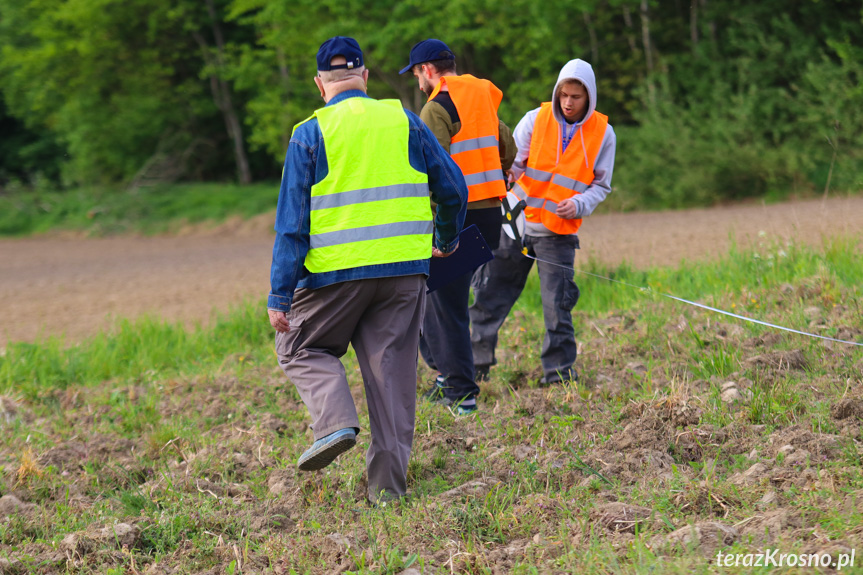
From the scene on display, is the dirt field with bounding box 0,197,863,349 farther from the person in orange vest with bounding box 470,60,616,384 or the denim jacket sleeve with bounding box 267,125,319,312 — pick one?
the denim jacket sleeve with bounding box 267,125,319,312

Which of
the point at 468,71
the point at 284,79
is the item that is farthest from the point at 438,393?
the point at 284,79

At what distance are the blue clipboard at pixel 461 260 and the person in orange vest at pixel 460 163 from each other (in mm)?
291

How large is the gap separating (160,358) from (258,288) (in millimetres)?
3808

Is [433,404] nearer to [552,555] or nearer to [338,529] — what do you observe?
[338,529]

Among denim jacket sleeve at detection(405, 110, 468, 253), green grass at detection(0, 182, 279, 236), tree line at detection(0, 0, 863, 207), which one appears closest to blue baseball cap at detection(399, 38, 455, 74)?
denim jacket sleeve at detection(405, 110, 468, 253)

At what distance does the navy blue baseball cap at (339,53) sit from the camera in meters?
3.38

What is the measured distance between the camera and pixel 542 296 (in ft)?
16.3

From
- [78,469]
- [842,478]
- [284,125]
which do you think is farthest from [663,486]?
[284,125]

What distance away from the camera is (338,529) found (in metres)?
3.36

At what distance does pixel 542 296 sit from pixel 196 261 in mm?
11065

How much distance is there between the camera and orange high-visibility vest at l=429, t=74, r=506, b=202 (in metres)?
4.44

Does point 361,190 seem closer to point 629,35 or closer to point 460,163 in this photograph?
point 460,163

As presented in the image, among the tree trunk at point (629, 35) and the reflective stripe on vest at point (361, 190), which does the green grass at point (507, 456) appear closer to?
the reflective stripe on vest at point (361, 190)

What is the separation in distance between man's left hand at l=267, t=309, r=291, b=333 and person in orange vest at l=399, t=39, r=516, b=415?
1.35 metres
